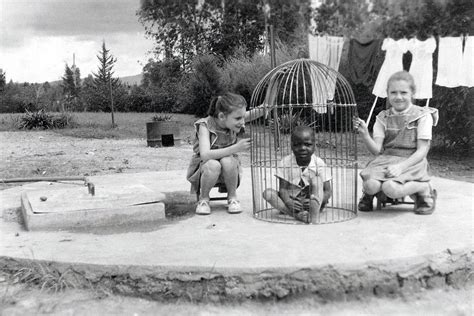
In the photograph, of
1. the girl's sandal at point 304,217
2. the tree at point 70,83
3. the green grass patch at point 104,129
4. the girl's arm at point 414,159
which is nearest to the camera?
the girl's sandal at point 304,217

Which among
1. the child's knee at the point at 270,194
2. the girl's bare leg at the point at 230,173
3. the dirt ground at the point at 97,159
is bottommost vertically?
the dirt ground at the point at 97,159

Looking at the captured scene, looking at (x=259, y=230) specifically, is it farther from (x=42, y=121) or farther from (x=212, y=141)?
(x=42, y=121)

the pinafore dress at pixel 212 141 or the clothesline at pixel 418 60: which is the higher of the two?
the clothesline at pixel 418 60

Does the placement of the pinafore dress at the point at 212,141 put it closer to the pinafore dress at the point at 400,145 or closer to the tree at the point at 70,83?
the pinafore dress at the point at 400,145

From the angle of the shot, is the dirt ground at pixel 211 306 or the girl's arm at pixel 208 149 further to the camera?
the girl's arm at pixel 208 149

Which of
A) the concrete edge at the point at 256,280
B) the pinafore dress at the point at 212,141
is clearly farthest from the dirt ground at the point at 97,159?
the concrete edge at the point at 256,280

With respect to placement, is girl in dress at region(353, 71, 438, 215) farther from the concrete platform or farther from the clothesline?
the clothesline

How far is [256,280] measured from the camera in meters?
2.62

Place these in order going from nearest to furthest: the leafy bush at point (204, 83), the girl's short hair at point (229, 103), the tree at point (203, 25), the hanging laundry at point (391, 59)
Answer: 1. the girl's short hair at point (229, 103)
2. the hanging laundry at point (391, 59)
3. the leafy bush at point (204, 83)
4. the tree at point (203, 25)

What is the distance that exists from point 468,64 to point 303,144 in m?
6.40

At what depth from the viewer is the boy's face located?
3707mm

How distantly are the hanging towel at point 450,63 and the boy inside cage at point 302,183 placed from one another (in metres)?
6.08

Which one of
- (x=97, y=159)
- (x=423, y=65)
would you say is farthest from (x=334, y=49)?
(x=97, y=159)

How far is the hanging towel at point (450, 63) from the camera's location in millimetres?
8883
